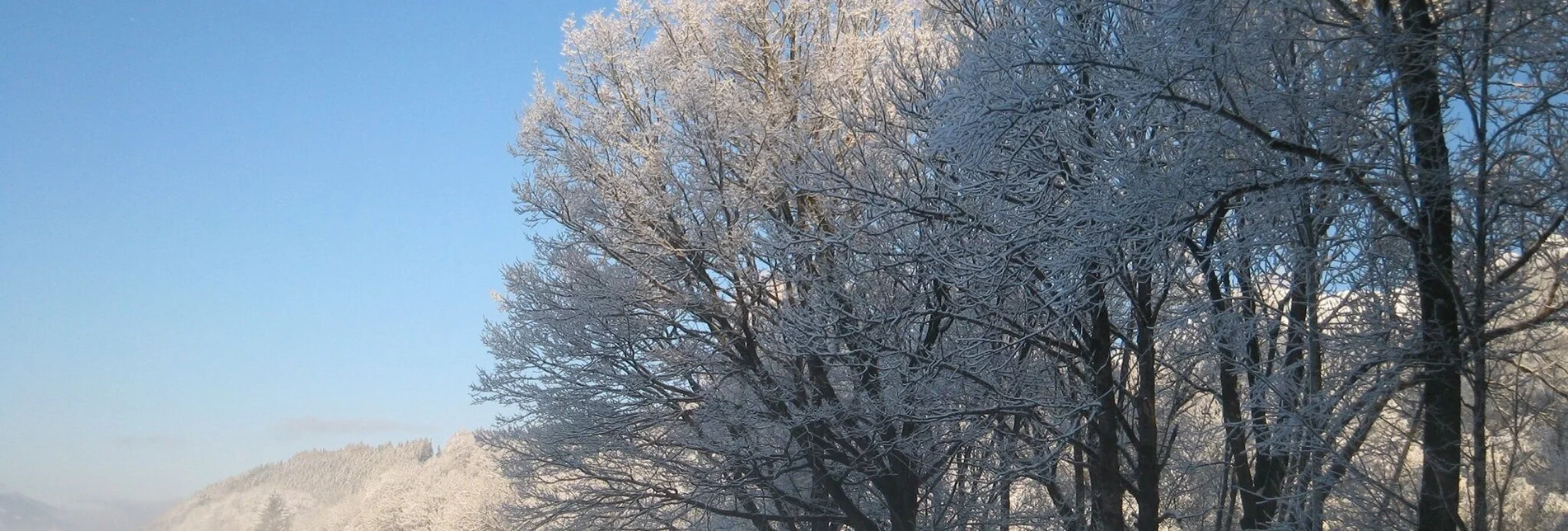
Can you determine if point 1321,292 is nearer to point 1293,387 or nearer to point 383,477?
point 1293,387

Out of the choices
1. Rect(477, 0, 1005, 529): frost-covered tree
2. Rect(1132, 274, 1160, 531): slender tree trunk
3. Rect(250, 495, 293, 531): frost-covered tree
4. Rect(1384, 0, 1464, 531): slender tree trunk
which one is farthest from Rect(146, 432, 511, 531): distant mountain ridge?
Rect(1384, 0, 1464, 531): slender tree trunk

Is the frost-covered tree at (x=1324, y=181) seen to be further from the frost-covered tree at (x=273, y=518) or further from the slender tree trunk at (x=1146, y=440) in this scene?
the frost-covered tree at (x=273, y=518)

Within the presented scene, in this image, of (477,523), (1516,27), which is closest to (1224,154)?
(1516,27)

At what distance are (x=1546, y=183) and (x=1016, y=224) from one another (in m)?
3.03

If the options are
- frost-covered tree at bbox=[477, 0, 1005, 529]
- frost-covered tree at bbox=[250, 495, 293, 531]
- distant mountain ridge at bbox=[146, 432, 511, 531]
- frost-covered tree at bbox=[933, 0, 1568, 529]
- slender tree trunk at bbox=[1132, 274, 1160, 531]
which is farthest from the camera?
frost-covered tree at bbox=[250, 495, 293, 531]

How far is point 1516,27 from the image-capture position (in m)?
5.14

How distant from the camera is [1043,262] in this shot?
690cm

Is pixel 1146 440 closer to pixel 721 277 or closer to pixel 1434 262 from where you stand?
pixel 1434 262

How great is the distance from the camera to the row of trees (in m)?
5.82

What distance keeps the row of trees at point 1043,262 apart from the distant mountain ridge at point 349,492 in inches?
1176

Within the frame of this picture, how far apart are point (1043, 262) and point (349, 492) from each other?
70.6m

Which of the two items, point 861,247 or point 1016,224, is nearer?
point 1016,224

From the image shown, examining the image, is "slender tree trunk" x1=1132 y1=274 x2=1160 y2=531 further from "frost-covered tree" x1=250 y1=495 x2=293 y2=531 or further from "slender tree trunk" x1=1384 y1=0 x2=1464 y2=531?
"frost-covered tree" x1=250 y1=495 x2=293 y2=531

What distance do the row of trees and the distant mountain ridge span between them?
2987 centimetres
